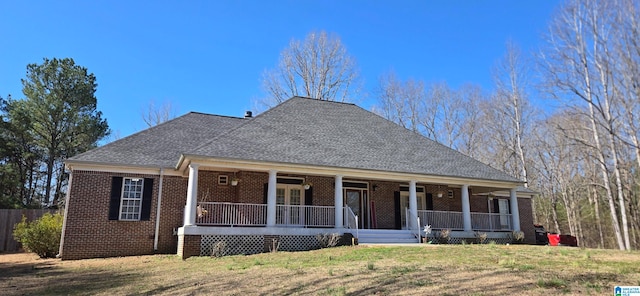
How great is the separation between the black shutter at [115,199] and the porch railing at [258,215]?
289cm

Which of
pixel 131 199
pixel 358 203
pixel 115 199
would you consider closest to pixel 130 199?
pixel 131 199

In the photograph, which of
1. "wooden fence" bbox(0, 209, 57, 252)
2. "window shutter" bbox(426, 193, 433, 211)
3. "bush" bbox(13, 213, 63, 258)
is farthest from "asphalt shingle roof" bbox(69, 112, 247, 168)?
"window shutter" bbox(426, 193, 433, 211)

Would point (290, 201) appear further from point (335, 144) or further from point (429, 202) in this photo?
point (429, 202)

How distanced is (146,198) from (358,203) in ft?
26.5

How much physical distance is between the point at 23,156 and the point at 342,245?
1025 inches

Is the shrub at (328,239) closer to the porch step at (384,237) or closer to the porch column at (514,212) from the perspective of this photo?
the porch step at (384,237)

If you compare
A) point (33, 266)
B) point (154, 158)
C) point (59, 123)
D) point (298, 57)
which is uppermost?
point (298, 57)

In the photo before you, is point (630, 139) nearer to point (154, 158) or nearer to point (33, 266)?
→ point (154, 158)

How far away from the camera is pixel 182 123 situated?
18.5 metres

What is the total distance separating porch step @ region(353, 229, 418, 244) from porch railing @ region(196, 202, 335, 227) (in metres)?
1.37

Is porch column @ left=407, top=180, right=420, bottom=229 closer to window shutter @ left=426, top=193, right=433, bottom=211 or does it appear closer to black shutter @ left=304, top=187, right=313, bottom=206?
window shutter @ left=426, top=193, right=433, bottom=211

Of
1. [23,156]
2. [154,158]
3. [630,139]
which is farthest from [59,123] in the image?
[630,139]

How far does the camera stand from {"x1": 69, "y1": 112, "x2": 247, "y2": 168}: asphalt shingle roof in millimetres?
14609

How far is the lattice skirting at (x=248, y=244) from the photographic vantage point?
1233 centimetres
